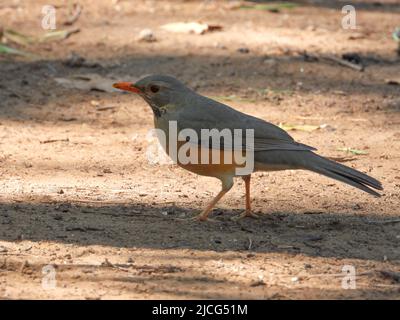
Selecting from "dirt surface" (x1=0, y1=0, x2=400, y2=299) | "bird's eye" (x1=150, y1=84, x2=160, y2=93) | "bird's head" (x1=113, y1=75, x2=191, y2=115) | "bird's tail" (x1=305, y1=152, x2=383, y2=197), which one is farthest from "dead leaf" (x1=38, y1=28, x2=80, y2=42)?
"bird's tail" (x1=305, y1=152, x2=383, y2=197)

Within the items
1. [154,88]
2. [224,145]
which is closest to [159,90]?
[154,88]

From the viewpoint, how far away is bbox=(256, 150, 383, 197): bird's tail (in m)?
6.65

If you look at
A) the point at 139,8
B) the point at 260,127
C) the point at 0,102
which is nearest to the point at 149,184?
the point at 260,127

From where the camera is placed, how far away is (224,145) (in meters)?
6.97

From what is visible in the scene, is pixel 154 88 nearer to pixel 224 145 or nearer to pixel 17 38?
pixel 224 145

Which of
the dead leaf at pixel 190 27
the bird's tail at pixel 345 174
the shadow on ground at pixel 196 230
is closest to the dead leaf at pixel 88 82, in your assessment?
the dead leaf at pixel 190 27

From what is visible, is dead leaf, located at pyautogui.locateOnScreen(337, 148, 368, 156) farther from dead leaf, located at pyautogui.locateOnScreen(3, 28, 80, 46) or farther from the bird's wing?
dead leaf, located at pyautogui.locateOnScreen(3, 28, 80, 46)

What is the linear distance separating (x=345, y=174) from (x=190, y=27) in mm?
6235

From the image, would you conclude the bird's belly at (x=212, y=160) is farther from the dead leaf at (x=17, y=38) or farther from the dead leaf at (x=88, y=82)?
the dead leaf at (x=17, y=38)

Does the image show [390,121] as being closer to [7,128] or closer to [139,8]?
[7,128]

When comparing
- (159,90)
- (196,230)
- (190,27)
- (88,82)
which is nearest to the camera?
(196,230)

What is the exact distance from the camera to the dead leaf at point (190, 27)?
12.4m

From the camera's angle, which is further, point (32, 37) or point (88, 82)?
point (32, 37)

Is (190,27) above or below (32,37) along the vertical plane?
above
